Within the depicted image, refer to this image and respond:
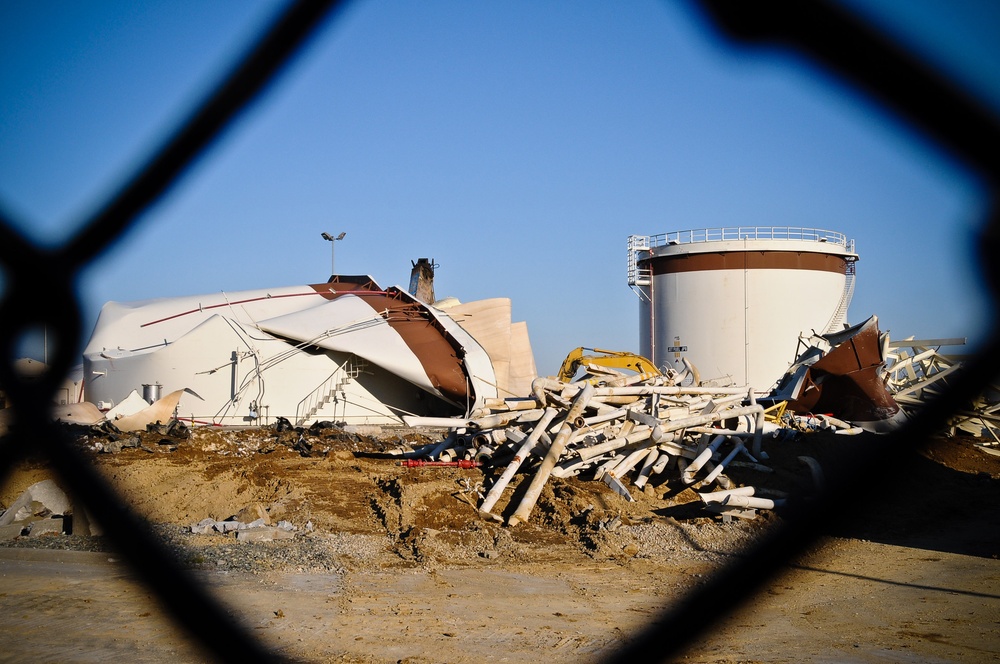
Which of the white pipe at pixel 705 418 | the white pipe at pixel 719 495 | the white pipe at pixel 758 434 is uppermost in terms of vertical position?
the white pipe at pixel 705 418

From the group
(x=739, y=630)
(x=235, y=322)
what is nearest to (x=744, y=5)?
(x=739, y=630)

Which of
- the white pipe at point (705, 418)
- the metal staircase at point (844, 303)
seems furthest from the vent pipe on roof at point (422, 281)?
the white pipe at point (705, 418)

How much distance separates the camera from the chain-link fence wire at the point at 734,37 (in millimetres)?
1081

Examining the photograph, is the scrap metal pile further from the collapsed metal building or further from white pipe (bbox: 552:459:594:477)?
the collapsed metal building

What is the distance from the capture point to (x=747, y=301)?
27.1 metres

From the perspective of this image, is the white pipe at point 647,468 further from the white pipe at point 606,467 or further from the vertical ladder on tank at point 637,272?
the vertical ladder on tank at point 637,272

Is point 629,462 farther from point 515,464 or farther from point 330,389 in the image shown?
point 330,389

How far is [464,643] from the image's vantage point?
191 inches

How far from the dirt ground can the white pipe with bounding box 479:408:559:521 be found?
179mm

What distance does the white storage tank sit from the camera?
2692 centimetres

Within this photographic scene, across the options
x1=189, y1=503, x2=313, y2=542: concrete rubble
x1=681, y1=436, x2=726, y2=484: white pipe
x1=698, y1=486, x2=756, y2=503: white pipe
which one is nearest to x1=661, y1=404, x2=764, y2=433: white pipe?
x1=681, y1=436, x2=726, y2=484: white pipe

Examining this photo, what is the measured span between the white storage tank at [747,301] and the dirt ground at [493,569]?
605 inches

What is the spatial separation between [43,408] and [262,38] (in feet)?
3.02

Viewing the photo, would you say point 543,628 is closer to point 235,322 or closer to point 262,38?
point 262,38
